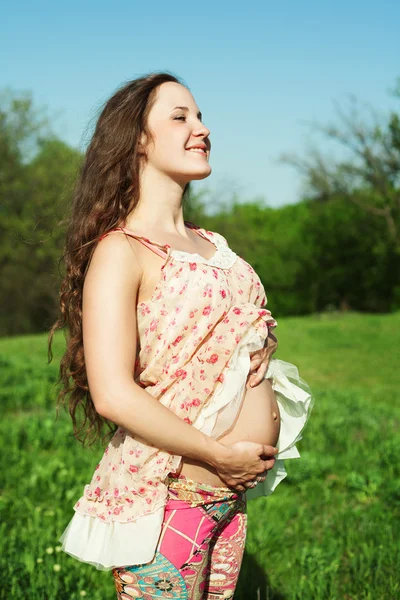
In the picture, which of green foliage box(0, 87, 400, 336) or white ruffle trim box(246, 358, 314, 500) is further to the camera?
green foliage box(0, 87, 400, 336)

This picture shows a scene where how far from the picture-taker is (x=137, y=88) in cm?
222

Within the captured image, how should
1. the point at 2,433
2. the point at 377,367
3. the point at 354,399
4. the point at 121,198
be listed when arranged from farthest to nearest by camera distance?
the point at 377,367 < the point at 354,399 < the point at 2,433 < the point at 121,198

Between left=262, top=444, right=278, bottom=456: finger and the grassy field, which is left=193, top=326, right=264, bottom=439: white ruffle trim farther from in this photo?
the grassy field

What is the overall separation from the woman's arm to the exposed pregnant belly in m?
0.07

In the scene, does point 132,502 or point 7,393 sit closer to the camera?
point 132,502

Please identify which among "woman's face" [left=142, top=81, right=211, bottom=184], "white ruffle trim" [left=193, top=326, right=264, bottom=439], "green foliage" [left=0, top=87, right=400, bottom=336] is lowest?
"green foliage" [left=0, top=87, right=400, bottom=336]

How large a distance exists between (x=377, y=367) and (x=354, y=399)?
4.09 m

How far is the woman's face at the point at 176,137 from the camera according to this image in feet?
7.02

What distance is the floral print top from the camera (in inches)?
77.0

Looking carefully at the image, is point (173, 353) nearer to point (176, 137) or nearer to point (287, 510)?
point (176, 137)

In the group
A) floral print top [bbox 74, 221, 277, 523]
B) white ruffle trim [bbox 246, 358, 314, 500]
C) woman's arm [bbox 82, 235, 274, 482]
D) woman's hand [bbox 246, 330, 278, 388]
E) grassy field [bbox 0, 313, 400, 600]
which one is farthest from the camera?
grassy field [bbox 0, 313, 400, 600]

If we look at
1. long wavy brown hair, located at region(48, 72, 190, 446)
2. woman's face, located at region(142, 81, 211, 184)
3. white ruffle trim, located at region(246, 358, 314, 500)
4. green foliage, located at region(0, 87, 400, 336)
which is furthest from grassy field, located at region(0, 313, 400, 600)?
green foliage, located at region(0, 87, 400, 336)

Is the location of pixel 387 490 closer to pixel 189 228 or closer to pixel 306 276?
pixel 189 228

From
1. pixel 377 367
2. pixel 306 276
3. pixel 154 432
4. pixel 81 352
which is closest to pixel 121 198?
pixel 81 352
